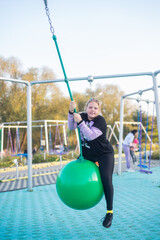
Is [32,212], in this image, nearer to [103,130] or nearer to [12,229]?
[12,229]

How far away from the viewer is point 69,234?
3.59 m

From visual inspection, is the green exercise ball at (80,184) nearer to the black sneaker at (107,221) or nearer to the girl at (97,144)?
the girl at (97,144)

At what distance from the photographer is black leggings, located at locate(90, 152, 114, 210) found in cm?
314

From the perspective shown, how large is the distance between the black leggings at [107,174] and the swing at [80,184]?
0.08 metres

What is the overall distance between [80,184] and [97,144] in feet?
2.13

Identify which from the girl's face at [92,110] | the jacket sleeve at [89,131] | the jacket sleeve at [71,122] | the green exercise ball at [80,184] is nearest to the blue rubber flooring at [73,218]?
the green exercise ball at [80,184]

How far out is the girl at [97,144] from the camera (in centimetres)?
318

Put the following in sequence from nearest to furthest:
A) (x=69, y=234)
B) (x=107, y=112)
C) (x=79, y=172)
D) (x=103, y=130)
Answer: (x=79, y=172) → (x=103, y=130) → (x=69, y=234) → (x=107, y=112)

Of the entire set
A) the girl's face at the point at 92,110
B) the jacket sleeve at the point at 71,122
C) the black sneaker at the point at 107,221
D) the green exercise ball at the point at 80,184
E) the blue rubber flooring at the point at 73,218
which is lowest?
the blue rubber flooring at the point at 73,218

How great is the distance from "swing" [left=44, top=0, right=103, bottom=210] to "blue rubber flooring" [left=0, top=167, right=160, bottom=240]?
0.78 metres

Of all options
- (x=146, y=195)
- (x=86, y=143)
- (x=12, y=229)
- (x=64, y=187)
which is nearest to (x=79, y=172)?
(x=64, y=187)

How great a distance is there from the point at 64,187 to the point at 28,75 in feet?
84.3

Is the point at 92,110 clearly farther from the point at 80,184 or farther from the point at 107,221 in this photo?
the point at 107,221

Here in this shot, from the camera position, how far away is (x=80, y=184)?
292 centimetres
